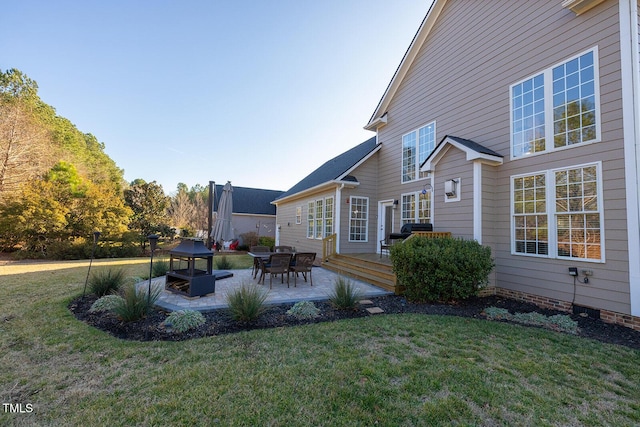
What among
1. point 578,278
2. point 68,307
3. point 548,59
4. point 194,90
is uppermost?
point 194,90

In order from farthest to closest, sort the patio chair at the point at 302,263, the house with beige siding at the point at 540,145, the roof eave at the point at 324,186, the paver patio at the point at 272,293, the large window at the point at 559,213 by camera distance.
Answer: the roof eave at the point at 324,186 < the patio chair at the point at 302,263 < the paver patio at the point at 272,293 < the large window at the point at 559,213 < the house with beige siding at the point at 540,145

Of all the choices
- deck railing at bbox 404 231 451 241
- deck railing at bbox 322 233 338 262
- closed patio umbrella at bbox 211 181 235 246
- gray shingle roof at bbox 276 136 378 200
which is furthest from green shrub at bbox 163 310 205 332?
gray shingle roof at bbox 276 136 378 200

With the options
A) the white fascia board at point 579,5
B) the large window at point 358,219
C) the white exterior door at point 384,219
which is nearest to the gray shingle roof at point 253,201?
the large window at point 358,219

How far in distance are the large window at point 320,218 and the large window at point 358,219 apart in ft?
3.24

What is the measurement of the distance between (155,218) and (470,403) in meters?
24.9

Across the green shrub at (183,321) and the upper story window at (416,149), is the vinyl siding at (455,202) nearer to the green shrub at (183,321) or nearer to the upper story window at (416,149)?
the upper story window at (416,149)

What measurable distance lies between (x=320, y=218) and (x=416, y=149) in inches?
203

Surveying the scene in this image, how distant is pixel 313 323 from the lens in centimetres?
463

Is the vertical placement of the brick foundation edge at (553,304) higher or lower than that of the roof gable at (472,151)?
lower

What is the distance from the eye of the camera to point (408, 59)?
10.4m

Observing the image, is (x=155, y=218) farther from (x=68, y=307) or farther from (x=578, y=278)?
(x=578, y=278)

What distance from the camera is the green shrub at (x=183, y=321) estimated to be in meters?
4.20

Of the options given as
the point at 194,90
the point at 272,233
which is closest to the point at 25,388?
the point at 194,90

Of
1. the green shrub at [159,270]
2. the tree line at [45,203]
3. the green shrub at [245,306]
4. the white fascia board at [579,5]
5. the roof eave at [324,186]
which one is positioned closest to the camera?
the green shrub at [245,306]
